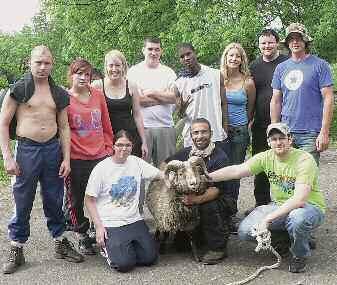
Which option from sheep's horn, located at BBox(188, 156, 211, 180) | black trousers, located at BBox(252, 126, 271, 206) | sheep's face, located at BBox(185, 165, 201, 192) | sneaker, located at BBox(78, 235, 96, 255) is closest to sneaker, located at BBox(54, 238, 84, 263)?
sneaker, located at BBox(78, 235, 96, 255)

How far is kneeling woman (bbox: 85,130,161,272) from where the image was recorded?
5070mm

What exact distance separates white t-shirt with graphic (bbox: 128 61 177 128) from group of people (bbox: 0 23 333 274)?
16 mm

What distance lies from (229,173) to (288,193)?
1.84ft

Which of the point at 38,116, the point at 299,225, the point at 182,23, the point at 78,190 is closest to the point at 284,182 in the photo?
the point at 299,225

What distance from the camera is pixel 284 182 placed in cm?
498

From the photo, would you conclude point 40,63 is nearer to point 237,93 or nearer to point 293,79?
point 237,93

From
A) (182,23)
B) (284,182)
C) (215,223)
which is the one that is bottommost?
(215,223)

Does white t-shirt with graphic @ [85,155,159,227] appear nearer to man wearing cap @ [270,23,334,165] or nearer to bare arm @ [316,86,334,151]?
man wearing cap @ [270,23,334,165]

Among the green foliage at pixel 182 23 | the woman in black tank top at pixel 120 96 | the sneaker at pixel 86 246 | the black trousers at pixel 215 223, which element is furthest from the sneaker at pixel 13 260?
the green foliage at pixel 182 23

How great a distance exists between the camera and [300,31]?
17.7 ft

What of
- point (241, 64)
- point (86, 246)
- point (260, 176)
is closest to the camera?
point (86, 246)

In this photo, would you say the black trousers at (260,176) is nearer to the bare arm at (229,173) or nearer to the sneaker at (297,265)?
the bare arm at (229,173)

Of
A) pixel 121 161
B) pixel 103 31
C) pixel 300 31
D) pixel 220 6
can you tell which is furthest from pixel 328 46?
pixel 121 161

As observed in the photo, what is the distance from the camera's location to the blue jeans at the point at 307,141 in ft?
17.9
